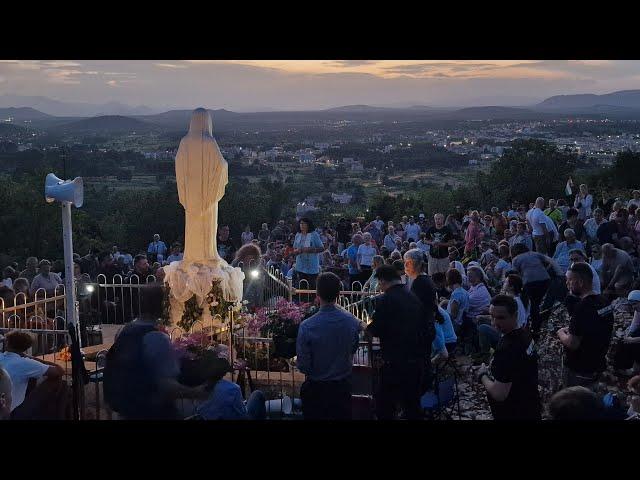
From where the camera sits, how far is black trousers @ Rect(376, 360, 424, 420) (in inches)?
212

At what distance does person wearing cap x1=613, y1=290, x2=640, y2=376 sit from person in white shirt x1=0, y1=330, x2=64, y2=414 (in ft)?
16.7

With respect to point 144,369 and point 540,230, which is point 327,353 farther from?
point 540,230

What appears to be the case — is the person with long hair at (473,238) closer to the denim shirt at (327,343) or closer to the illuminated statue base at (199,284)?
the illuminated statue base at (199,284)

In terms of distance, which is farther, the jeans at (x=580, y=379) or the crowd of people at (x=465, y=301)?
the jeans at (x=580, y=379)

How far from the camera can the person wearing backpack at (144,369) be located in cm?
471

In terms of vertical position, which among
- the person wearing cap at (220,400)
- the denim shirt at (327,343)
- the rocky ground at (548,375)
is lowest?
the rocky ground at (548,375)

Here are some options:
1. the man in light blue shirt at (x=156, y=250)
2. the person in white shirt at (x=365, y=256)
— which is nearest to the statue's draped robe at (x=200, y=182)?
the person in white shirt at (x=365, y=256)

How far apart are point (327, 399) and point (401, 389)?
0.63 m

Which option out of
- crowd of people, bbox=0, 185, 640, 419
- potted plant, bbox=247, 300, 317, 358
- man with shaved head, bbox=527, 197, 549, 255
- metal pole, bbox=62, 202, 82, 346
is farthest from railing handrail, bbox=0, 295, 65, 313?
man with shaved head, bbox=527, 197, 549, 255

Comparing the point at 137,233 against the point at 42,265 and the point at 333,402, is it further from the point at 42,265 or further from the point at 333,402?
the point at 333,402

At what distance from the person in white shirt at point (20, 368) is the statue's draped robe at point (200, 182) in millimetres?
3585

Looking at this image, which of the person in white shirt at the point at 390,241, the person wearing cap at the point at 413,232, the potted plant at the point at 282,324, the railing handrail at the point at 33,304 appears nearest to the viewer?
the potted plant at the point at 282,324

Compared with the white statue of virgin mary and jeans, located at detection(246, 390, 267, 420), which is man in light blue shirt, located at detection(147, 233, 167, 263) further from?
jeans, located at detection(246, 390, 267, 420)

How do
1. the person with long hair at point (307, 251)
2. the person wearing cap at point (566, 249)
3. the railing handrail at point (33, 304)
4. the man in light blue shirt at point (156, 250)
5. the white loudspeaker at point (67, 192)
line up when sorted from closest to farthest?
1. the white loudspeaker at point (67, 192)
2. the railing handrail at point (33, 304)
3. the person wearing cap at point (566, 249)
4. the person with long hair at point (307, 251)
5. the man in light blue shirt at point (156, 250)
